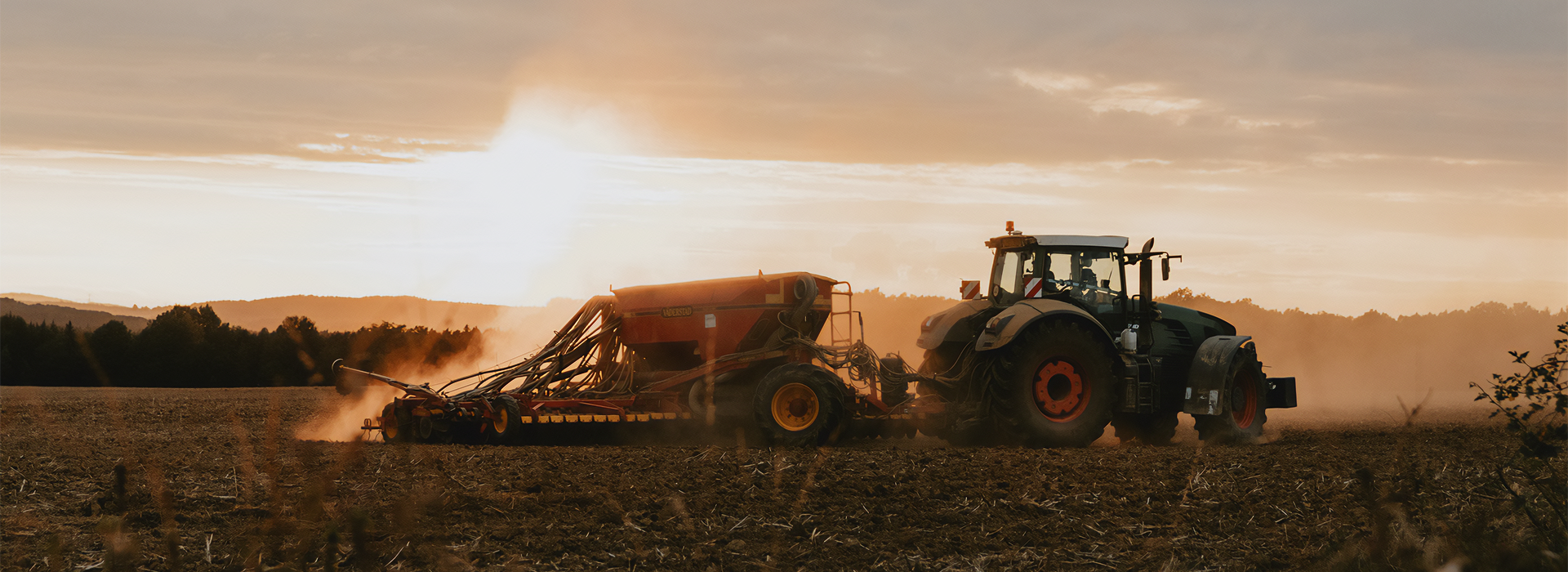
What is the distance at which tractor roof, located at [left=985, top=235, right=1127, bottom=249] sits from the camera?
12.4 meters

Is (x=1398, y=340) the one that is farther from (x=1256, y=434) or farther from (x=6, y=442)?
(x=6, y=442)

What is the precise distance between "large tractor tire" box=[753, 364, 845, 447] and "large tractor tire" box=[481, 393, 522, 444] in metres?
2.74

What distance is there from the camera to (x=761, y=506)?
7719 millimetres

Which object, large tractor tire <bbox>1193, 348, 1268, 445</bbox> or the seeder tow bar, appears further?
large tractor tire <bbox>1193, 348, 1268, 445</bbox>

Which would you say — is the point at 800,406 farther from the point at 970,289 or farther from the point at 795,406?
the point at 970,289

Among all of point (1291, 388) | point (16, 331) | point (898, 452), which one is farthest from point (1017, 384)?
point (16, 331)

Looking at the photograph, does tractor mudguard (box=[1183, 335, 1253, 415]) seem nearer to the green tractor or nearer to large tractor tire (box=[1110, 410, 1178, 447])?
the green tractor

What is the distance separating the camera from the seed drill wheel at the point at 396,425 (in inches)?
492

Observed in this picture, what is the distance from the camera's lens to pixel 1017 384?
450 inches

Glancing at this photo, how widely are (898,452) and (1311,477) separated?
3443mm

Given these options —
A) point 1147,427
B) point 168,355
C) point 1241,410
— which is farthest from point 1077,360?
point 168,355

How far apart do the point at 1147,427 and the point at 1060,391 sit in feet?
6.83

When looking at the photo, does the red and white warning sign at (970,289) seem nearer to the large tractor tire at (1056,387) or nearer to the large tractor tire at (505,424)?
the large tractor tire at (1056,387)

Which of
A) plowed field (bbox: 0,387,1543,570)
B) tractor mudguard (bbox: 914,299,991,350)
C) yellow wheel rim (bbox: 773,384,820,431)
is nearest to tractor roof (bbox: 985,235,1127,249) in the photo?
tractor mudguard (bbox: 914,299,991,350)
